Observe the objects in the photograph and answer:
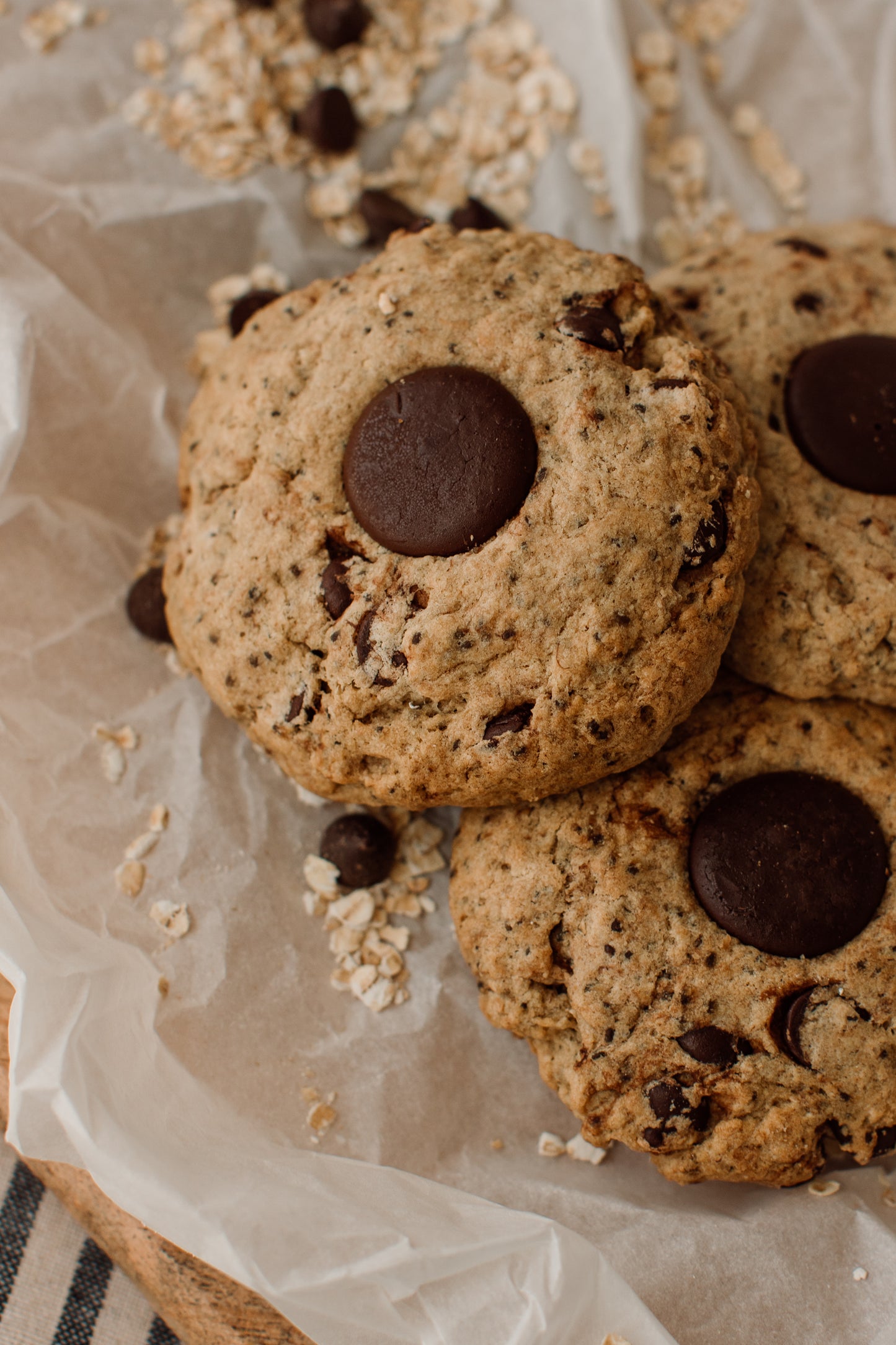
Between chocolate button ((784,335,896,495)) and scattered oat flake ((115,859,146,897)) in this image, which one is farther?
scattered oat flake ((115,859,146,897))

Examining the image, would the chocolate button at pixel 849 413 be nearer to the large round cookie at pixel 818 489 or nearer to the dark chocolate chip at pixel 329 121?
the large round cookie at pixel 818 489

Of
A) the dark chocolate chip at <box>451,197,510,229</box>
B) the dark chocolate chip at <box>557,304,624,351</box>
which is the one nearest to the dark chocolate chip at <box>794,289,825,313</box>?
the dark chocolate chip at <box>557,304,624,351</box>

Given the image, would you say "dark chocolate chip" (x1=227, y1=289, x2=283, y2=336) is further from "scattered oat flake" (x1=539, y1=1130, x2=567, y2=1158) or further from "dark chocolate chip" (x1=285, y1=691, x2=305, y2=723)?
"scattered oat flake" (x1=539, y1=1130, x2=567, y2=1158)

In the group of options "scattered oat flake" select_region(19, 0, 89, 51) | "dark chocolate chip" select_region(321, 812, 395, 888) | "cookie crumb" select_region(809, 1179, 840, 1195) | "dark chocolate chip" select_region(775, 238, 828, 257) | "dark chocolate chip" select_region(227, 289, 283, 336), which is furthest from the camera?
"scattered oat flake" select_region(19, 0, 89, 51)

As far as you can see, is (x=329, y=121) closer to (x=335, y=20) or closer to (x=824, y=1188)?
(x=335, y=20)

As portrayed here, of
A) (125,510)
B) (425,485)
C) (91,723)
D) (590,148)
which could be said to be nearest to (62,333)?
(125,510)
